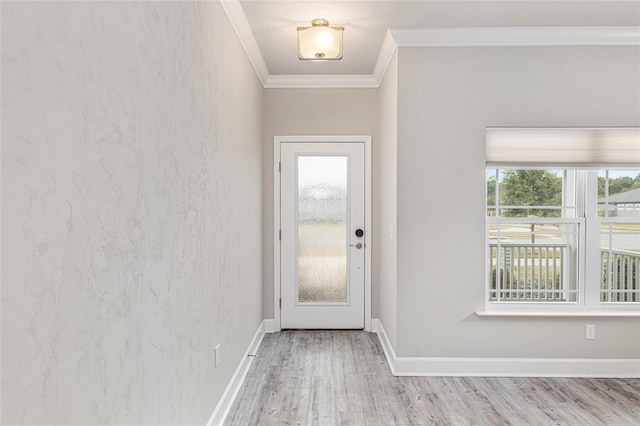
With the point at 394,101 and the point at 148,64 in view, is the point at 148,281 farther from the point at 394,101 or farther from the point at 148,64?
the point at 394,101

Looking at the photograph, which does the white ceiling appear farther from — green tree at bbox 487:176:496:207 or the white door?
the white door

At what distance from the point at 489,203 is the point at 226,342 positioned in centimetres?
224

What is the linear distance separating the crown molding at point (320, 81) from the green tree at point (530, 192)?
1.64 meters

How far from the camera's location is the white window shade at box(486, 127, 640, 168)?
3.04 meters

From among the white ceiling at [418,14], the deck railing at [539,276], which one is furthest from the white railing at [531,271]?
the white ceiling at [418,14]

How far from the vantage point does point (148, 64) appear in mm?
1423

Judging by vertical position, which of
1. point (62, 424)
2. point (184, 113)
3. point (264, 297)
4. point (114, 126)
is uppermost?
point (184, 113)

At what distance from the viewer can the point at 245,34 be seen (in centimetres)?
291

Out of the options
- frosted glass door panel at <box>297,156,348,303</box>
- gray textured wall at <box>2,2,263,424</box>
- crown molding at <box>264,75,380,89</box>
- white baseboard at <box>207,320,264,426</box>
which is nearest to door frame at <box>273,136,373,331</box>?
frosted glass door panel at <box>297,156,348,303</box>

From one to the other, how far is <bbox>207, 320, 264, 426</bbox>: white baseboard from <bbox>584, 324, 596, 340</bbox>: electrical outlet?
262cm

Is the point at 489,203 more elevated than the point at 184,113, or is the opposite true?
the point at 184,113

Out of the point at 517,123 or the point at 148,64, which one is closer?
the point at 148,64

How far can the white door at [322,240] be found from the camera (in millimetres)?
4148

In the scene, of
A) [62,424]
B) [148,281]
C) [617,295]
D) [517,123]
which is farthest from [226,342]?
[617,295]
